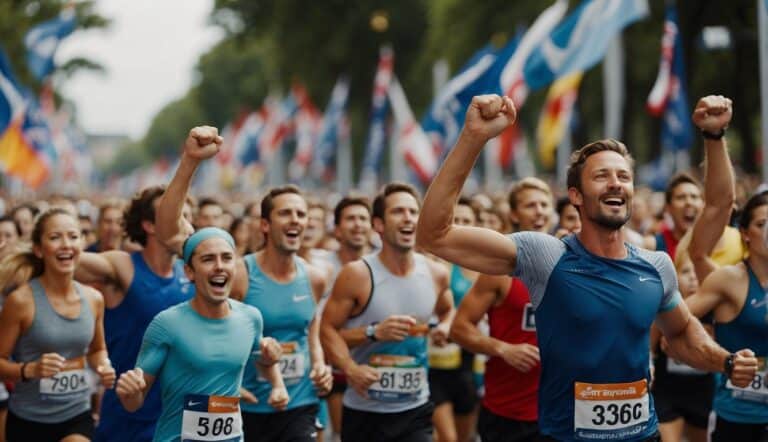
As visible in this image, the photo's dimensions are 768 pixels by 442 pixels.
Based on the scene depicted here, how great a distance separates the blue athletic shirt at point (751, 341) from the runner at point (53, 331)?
3174 millimetres

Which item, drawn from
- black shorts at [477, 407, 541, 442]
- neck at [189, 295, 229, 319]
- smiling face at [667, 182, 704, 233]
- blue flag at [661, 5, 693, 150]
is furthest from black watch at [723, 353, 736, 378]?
blue flag at [661, 5, 693, 150]

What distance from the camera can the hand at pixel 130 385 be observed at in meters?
5.13

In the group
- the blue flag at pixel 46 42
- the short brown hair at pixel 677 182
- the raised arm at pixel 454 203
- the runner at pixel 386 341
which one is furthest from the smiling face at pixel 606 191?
the blue flag at pixel 46 42

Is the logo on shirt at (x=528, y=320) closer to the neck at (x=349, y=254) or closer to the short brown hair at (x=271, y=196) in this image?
the short brown hair at (x=271, y=196)

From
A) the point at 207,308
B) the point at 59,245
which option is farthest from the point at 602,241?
the point at 59,245

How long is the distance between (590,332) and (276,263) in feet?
9.40

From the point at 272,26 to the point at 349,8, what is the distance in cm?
281

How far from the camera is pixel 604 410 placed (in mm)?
4500

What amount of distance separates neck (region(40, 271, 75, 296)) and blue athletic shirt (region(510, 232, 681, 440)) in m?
2.88

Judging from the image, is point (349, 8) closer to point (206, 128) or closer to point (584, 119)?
point (584, 119)

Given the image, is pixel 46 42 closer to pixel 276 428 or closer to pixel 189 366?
pixel 276 428

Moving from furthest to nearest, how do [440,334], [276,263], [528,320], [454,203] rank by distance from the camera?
[440,334]
[276,263]
[528,320]
[454,203]

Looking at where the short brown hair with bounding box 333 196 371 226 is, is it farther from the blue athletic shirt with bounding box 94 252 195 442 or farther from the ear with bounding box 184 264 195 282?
the ear with bounding box 184 264 195 282

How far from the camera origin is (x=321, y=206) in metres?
10.9
